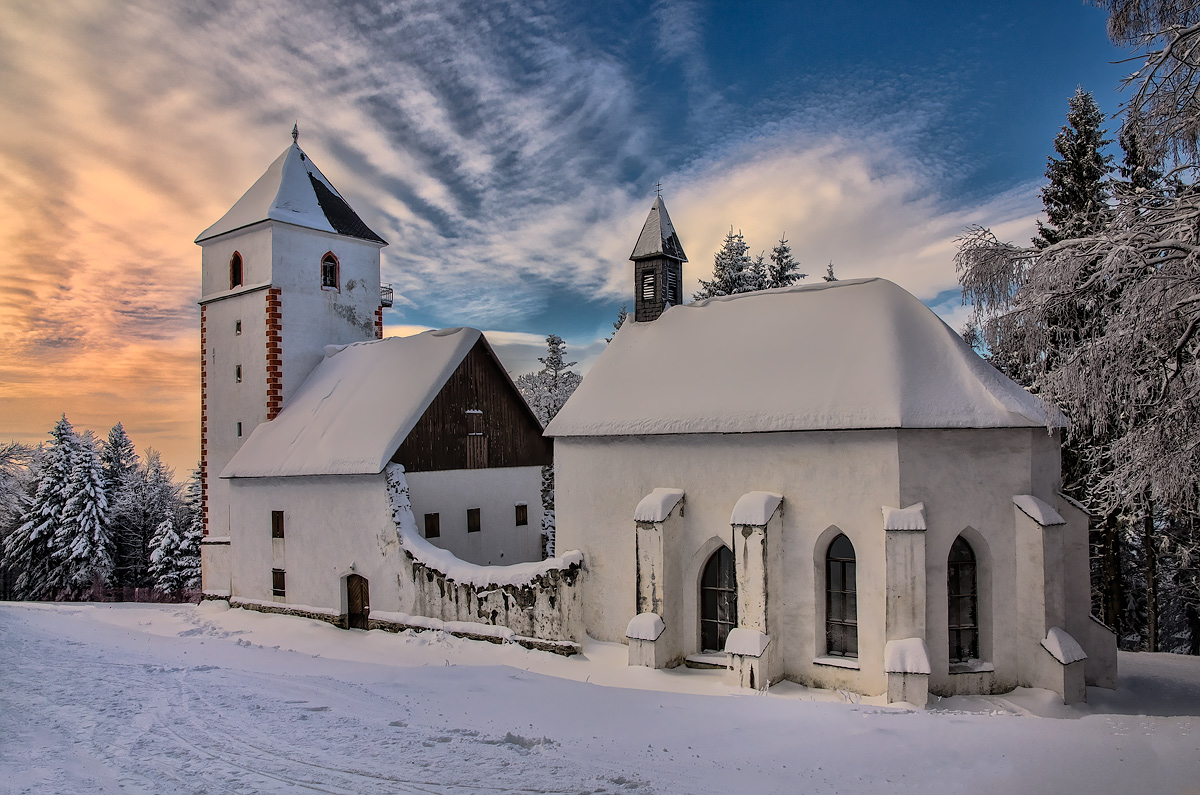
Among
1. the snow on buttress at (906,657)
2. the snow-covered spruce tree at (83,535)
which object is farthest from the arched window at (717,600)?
the snow-covered spruce tree at (83,535)

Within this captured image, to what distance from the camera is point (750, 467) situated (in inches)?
661

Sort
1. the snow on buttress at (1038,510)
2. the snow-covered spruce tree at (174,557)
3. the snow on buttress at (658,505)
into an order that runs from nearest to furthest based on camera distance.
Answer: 1. the snow on buttress at (1038,510)
2. the snow on buttress at (658,505)
3. the snow-covered spruce tree at (174,557)

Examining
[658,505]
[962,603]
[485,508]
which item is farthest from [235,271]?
[962,603]

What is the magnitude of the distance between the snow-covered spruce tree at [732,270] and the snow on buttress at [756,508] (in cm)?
2247

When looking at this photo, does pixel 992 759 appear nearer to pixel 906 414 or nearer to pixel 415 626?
pixel 906 414

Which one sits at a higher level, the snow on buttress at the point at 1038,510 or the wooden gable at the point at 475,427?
the wooden gable at the point at 475,427

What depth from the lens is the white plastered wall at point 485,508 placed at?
75.5 feet

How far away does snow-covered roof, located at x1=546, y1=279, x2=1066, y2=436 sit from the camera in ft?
50.5

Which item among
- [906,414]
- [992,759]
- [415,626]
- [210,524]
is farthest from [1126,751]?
[210,524]

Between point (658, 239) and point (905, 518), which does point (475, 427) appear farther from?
point (905, 518)

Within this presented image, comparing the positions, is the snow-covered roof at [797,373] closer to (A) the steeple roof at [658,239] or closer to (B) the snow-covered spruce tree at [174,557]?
(A) the steeple roof at [658,239]

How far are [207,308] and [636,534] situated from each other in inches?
807

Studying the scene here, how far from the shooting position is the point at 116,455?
170 feet

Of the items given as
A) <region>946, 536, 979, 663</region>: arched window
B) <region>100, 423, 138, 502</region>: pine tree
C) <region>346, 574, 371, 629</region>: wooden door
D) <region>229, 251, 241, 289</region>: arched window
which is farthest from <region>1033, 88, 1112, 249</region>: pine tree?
<region>100, 423, 138, 502</region>: pine tree
